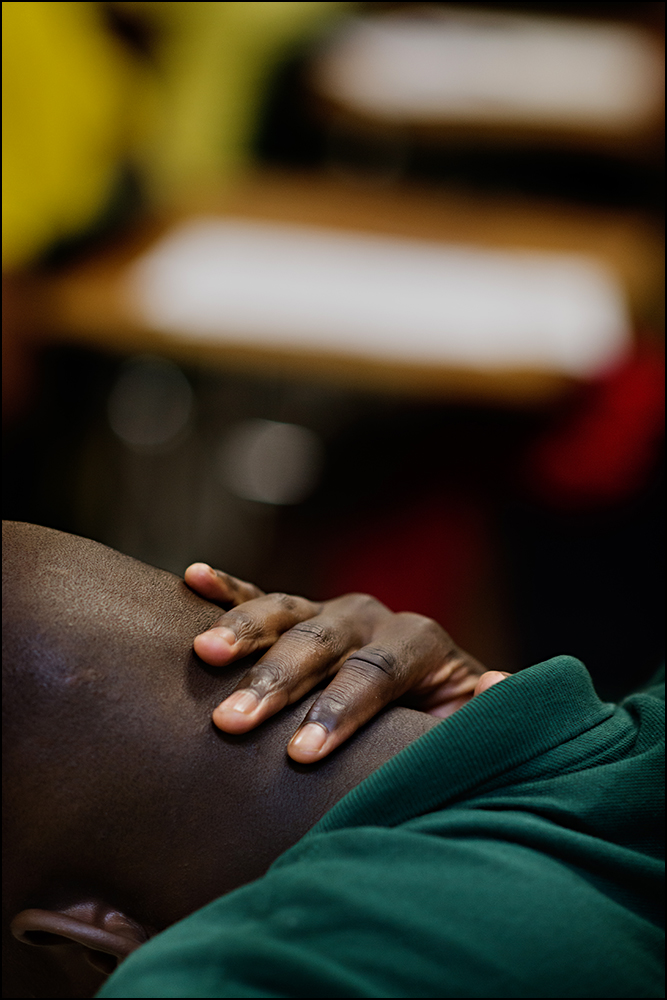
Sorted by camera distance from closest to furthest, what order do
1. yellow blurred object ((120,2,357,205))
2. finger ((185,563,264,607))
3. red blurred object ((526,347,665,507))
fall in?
finger ((185,563,264,607)), red blurred object ((526,347,665,507)), yellow blurred object ((120,2,357,205))

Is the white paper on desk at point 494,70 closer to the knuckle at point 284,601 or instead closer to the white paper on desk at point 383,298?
the white paper on desk at point 383,298

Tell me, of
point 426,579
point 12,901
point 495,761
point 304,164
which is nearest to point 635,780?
point 495,761

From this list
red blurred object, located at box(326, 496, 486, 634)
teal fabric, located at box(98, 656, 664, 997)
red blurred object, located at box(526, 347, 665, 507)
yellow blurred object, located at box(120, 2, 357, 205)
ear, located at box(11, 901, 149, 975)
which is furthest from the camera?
yellow blurred object, located at box(120, 2, 357, 205)

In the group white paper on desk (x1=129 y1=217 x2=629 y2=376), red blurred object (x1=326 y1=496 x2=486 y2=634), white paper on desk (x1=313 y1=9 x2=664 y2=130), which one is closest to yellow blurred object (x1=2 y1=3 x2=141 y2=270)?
white paper on desk (x1=129 y1=217 x2=629 y2=376)

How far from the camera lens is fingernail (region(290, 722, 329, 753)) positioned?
29.8 inches

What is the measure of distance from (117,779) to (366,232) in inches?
74.5

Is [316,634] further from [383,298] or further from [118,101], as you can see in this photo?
[118,101]

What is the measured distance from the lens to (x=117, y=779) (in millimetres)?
753

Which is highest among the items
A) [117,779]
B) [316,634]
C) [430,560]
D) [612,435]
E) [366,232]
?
[366,232]

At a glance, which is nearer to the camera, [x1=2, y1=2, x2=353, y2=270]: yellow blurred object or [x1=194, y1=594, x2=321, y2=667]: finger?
[x1=194, y1=594, x2=321, y2=667]: finger

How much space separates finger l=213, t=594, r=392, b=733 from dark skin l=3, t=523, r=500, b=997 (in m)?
0.03

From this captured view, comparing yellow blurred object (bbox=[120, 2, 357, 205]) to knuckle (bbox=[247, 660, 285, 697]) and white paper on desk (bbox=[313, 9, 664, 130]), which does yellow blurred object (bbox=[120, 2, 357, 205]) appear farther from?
knuckle (bbox=[247, 660, 285, 697])

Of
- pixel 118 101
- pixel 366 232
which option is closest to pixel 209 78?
pixel 118 101


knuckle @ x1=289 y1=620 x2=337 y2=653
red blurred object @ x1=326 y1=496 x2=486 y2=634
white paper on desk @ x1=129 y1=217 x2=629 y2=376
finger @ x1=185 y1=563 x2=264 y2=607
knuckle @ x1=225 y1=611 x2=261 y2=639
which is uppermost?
white paper on desk @ x1=129 y1=217 x2=629 y2=376
